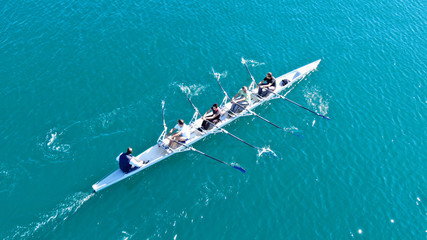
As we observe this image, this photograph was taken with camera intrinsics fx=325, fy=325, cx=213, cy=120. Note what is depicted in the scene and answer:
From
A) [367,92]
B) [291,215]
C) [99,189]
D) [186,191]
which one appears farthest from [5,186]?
[367,92]

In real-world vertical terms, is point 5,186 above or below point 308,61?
below

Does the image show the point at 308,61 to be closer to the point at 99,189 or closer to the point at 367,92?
the point at 367,92

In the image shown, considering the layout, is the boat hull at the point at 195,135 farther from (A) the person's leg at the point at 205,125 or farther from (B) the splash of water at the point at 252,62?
(B) the splash of water at the point at 252,62

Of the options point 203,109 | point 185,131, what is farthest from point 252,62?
point 185,131

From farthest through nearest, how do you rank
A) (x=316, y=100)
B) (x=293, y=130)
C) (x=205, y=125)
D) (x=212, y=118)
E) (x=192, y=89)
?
(x=316, y=100) → (x=192, y=89) → (x=293, y=130) → (x=212, y=118) → (x=205, y=125)

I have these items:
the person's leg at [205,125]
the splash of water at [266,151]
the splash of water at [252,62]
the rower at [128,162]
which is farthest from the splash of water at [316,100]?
the rower at [128,162]

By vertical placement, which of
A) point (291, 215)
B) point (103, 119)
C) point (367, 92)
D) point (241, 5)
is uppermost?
point (241, 5)

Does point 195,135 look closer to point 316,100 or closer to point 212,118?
point 212,118
